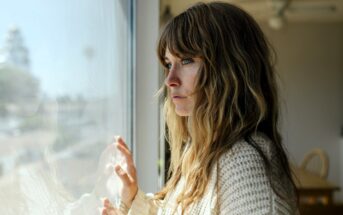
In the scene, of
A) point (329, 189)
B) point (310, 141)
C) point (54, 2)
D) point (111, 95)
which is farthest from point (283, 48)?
point (54, 2)

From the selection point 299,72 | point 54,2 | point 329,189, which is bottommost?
point 329,189

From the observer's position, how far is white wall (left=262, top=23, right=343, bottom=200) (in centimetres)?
485

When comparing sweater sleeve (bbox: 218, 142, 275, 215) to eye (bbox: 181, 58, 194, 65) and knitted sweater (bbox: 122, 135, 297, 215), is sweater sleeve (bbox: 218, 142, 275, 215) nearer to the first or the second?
knitted sweater (bbox: 122, 135, 297, 215)

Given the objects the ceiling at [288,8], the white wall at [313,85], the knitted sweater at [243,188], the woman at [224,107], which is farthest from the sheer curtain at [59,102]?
the white wall at [313,85]

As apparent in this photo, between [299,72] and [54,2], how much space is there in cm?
459

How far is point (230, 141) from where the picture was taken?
74cm

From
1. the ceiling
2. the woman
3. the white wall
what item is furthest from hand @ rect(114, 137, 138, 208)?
the white wall

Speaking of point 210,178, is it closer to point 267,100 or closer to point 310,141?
point 267,100

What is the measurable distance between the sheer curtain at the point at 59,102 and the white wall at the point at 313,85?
4.00 m

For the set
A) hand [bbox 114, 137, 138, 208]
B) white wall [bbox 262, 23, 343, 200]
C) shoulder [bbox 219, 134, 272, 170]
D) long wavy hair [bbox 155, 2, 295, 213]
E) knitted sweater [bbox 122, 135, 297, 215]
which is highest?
long wavy hair [bbox 155, 2, 295, 213]

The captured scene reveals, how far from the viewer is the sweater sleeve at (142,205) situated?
3.14 feet

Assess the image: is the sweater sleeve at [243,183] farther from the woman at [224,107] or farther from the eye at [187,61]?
the eye at [187,61]

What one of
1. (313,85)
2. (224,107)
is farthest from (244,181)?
(313,85)

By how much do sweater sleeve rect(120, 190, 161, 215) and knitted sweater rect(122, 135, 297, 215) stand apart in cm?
20
